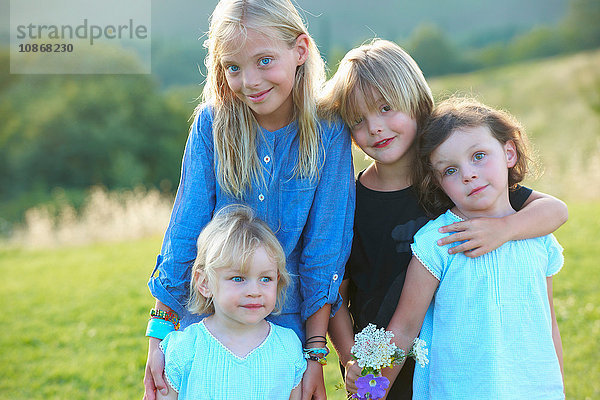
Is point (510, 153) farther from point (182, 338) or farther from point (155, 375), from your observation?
point (155, 375)

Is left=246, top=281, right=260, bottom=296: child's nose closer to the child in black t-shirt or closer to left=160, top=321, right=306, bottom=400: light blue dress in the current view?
left=160, top=321, right=306, bottom=400: light blue dress

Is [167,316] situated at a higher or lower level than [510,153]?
lower

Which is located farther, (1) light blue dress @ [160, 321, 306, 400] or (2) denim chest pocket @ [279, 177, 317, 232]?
(2) denim chest pocket @ [279, 177, 317, 232]

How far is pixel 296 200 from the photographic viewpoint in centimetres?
243

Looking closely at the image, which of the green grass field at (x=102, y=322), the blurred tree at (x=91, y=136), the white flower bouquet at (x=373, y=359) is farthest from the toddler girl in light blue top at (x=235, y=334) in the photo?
the blurred tree at (x=91, y=136)

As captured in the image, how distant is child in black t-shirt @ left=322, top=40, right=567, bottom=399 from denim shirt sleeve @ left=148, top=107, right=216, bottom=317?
1.75 feet

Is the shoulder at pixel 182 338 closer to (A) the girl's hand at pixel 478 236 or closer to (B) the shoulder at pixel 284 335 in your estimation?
(B) the shoulder at pixel 284 335

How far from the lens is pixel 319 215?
7.89ft

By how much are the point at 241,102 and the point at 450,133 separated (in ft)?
2.73

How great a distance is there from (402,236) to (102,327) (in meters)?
4.49

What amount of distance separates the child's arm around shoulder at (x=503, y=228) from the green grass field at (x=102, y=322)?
7.47 ft

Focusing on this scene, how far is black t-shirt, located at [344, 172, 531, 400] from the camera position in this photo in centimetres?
253

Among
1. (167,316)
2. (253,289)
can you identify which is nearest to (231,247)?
(253,289)

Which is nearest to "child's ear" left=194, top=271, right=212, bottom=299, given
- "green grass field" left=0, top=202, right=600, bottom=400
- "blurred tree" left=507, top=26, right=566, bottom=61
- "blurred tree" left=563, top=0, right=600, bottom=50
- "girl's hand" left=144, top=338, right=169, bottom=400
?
"girl's hand" left=144, top=338, right=169, bottom=400
